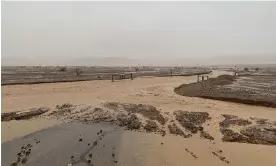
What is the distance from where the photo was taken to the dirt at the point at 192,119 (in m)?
14.1

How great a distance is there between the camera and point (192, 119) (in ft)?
52.8

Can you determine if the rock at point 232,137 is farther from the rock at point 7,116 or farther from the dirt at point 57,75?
the dirt at point 57,75

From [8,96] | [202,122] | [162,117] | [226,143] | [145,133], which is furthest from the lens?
[8,96]

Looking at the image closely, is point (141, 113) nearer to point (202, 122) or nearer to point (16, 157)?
point (202, 122)

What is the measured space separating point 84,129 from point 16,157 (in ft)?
14.2

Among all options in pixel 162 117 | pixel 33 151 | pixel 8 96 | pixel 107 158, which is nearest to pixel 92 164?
pixel 107 158

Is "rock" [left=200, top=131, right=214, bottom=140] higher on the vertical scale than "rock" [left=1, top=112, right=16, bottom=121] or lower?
lower

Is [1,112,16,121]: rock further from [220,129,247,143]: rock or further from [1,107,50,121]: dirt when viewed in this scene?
[220,129,247,143]: rock

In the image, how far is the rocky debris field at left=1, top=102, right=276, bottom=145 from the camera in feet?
43.1

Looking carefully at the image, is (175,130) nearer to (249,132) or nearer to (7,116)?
(249,132)

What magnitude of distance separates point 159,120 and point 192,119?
2.04 meters

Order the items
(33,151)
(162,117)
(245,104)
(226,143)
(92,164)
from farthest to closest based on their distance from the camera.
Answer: (245,104) < (162,117) < (226,143) < (33,151) < (92,164)

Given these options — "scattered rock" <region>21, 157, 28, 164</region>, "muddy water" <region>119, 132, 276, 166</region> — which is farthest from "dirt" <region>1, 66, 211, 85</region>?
"muddy water" <region>119, 132, 276, 166</region>

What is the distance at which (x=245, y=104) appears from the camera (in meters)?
22.2
